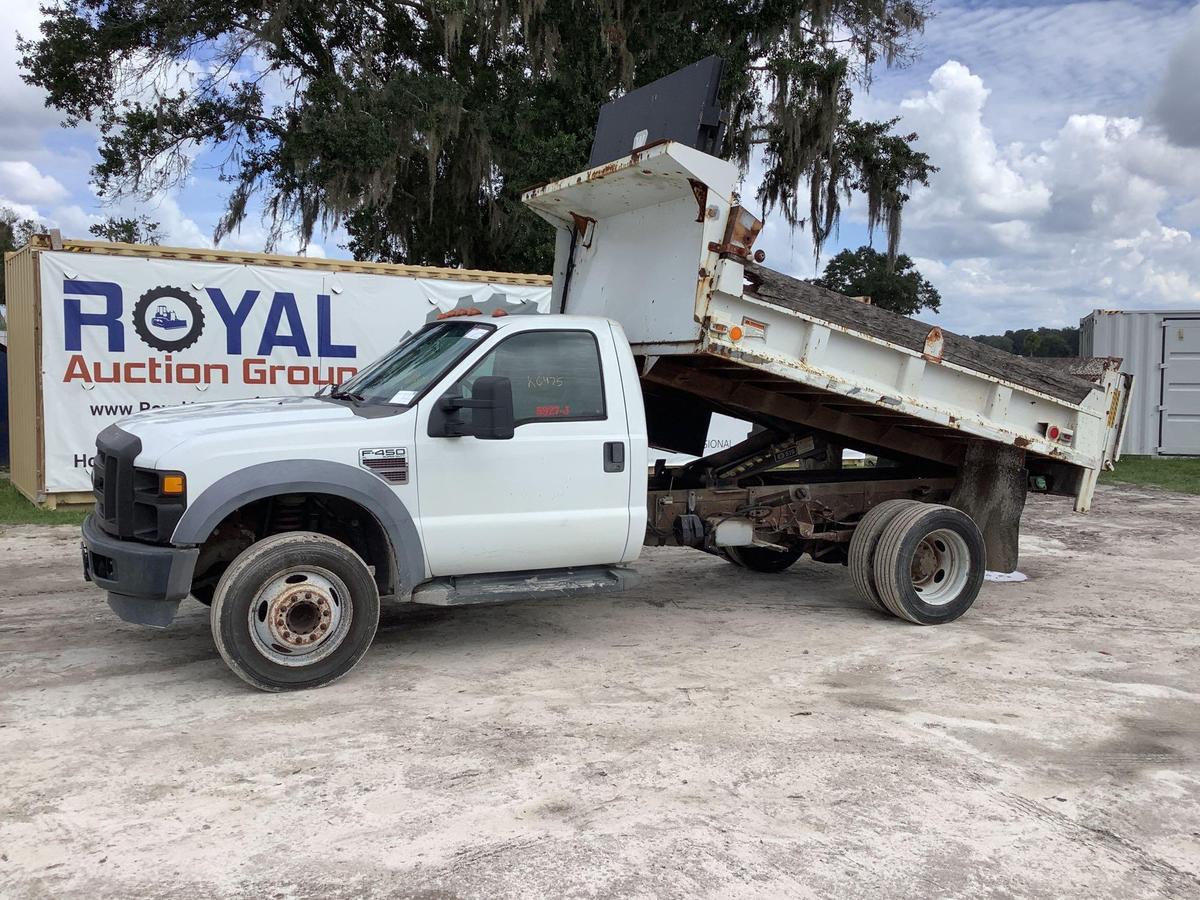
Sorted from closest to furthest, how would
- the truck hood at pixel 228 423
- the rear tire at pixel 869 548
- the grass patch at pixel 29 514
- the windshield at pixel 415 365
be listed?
1. the truck hood at pixel 228 423
2. the windshield at pixel 415 365
3. the rear tire at pixel 869 548
4. the grass patch at pixel 29 514

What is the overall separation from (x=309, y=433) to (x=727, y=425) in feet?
32.9

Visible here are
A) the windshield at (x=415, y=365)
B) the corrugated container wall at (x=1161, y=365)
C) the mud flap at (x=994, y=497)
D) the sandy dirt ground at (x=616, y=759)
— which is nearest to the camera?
the sandy dirt ground at (x=616, y=759)

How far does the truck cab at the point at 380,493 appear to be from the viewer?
5.00 m

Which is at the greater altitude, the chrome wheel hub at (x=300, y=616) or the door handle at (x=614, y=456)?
the door handle at (x=614, y=456)

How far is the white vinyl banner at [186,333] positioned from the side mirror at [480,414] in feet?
20.5

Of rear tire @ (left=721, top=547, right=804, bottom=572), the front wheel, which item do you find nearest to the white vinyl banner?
rear tire @ (left=721, top=547, right=804, bottom=572)

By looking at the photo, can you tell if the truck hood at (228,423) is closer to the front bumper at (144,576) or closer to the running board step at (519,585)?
the front bumper at (144,576)

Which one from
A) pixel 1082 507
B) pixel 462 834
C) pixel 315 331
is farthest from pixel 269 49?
pixel 462 834

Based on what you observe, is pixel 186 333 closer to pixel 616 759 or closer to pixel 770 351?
pixel 770 351

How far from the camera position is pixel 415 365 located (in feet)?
19.4

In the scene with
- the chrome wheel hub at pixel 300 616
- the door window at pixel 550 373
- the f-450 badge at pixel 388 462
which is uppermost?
the door window at pixel 550 373

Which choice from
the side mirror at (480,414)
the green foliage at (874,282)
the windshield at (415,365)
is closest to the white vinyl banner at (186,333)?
the windshield at (415,365)

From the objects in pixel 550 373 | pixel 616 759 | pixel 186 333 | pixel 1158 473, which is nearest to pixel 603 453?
pixel 550 373

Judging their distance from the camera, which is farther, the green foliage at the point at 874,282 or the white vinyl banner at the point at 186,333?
the green foliage at the point at 874,282
